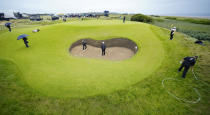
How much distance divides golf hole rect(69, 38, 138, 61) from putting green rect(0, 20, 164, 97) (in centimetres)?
100

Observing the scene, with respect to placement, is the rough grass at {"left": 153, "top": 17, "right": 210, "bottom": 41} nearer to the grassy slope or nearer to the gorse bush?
the gorse bush

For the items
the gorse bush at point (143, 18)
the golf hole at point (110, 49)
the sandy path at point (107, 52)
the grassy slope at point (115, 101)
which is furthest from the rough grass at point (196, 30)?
the grassy slope at point (115, 101)

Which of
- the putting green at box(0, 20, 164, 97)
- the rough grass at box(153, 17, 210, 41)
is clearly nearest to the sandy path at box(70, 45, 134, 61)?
the putting green at box(0, 20, 164, 97)

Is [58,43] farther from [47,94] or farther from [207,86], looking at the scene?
[207,86]

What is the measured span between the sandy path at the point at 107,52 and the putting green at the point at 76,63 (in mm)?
2124

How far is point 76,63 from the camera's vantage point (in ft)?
39.5

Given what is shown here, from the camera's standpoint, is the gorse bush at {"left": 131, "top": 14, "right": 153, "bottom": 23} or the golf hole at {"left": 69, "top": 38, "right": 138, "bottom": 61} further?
the gorse bush at {"left": 131, "top": 14, "right": 153, "bottom": 23}

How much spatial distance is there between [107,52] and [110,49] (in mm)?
1671

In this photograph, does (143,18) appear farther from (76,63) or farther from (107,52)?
(76,63)

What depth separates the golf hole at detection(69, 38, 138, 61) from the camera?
16.9 metres

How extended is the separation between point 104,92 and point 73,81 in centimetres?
335

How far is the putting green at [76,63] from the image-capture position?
7.67 meters

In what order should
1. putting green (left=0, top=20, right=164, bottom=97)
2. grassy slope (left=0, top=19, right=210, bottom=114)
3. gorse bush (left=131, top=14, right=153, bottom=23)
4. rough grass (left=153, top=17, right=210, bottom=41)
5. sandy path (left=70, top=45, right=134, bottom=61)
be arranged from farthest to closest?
1. gorse bush (left=131, top=14, right=153, bottom=23)
2. rough grass (left=153, top=17, right=210, bottom=41)
3. sandy path (left=70, top=45, right=134, bottom=61)
4. putting green (left=0, top=20, right=164, bottom=97)
5. grassy slope (left=0, top=19, right=210, bottom=114)

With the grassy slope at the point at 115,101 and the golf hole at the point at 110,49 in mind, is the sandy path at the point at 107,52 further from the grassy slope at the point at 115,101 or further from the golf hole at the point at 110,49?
the grassy slope at the point at 115,101
